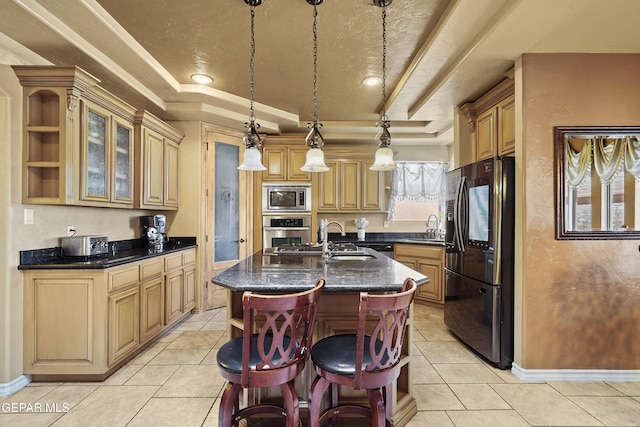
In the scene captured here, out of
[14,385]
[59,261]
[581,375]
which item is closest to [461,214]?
[581,375]

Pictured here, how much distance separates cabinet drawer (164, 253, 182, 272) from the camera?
328cm

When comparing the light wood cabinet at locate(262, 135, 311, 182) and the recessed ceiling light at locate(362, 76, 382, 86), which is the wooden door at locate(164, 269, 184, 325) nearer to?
the light wood cabinet at locate(262, 135, 311, 182)

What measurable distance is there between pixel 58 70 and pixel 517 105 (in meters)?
3.42

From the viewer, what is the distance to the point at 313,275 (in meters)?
1.87

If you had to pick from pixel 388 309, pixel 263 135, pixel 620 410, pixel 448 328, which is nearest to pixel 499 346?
pixel 620 410

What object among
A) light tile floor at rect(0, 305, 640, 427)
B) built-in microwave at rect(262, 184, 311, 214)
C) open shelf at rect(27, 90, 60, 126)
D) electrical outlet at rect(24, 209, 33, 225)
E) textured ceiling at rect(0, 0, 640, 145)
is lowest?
light tile floor at rect(0, 305, 640, 427)

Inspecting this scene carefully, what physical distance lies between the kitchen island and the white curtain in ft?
11.7

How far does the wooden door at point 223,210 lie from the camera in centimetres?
418

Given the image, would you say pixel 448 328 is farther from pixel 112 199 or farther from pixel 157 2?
pixel 157 2

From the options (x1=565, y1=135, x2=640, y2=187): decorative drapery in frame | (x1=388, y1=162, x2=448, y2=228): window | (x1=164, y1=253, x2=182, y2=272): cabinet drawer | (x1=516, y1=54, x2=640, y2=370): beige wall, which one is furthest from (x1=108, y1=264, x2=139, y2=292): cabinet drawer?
(x1=388, y1=162, x2=448, y2=228): window

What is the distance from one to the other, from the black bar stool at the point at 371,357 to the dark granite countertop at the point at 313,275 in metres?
0.23

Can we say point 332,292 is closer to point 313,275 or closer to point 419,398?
point 313,275

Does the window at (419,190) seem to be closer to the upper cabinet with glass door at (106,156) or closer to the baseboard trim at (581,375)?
the baseboard trim at (581,375)

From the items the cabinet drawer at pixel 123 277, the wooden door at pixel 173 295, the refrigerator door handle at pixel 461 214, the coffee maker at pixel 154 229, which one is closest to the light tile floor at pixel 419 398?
the wooden door at pixel 173 295
